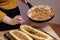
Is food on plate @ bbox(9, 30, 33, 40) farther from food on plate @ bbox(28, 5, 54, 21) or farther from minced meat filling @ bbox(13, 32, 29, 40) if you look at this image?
food on plate @ bbox(28, 5, 54, 21)

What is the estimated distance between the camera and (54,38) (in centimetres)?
94

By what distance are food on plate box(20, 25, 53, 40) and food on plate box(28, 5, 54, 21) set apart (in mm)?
86

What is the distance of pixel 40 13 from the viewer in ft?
3.75

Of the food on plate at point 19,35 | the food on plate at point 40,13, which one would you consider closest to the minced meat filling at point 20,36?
the food on plate at point 19,35

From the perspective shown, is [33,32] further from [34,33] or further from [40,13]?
[40,13]

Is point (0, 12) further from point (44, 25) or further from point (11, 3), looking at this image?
point (44, 25)

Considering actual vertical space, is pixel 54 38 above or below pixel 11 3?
below

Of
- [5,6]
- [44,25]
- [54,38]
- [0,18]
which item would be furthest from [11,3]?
[54,38]

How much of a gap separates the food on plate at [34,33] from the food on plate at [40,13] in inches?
3.4

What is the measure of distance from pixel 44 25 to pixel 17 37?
217 millimetres

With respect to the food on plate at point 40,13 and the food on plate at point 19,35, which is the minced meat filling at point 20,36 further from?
the food on plate at point 40,13

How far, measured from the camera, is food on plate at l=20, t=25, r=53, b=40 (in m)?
0.95

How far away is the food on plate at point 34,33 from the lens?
949 mm

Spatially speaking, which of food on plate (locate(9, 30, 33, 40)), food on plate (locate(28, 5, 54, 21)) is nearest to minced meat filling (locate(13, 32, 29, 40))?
food on plate (locate(9, 30, 33, 40))
